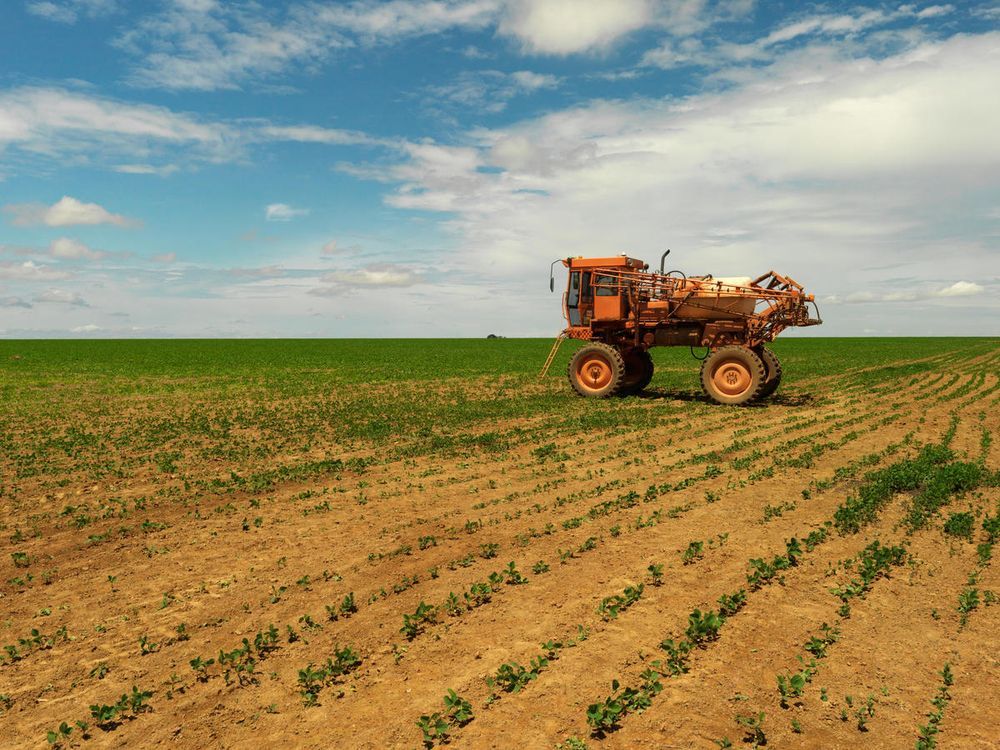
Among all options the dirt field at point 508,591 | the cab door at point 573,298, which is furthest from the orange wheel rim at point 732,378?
the cab door at point 573,298

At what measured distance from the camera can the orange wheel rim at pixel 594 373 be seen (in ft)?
67.2

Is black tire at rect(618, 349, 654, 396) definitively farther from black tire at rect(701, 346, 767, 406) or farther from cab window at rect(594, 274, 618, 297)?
black tire at rect(701, 346, 767, 406)

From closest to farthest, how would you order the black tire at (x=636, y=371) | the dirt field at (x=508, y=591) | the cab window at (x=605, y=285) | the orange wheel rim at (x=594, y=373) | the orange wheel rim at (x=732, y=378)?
1. the dirt field at (x=508, y=591)
2. the orange wheel rim at (x=732, y=378)
3. the cab window at (x=605, y=285)
4. the orange wheel rim at (x=594, y=373)
5. the black tire at (x=636, y=371)

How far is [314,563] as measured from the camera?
24.6ft

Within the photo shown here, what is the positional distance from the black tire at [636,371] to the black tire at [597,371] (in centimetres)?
118

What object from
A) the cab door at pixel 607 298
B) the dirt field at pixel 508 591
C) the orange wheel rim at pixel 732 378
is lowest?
the dirt field at pixel 508 591

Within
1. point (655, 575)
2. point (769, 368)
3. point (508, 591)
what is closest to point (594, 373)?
point (769, 368)

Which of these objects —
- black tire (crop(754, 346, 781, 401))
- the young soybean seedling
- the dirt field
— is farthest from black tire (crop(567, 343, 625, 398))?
the young soybean seedling

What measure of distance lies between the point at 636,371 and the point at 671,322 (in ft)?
8.66

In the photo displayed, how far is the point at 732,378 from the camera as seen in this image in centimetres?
1878

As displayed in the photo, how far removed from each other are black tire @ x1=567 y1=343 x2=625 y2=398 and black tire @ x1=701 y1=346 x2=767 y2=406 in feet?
8.44

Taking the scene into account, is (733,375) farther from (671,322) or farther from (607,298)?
(607,298)

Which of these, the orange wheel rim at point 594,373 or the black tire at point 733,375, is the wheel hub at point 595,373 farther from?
the black tire at point 733,375

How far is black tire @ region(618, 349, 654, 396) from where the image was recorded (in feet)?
71.4
